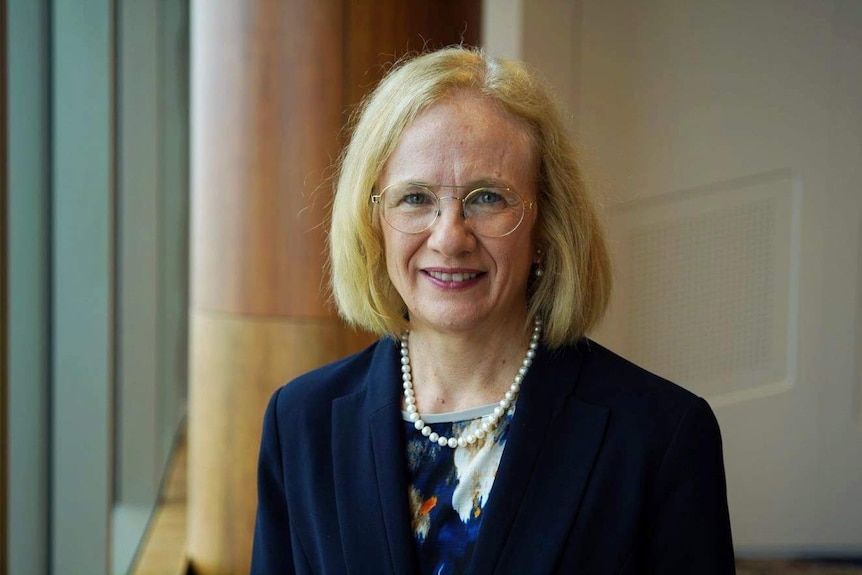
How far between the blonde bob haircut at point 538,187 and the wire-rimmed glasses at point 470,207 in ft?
0.22

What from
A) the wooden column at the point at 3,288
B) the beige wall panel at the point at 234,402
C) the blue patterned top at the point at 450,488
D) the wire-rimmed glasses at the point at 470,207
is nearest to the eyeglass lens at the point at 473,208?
the wire-rimmed glasses at the point at 470,207

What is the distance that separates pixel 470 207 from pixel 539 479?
419 mm

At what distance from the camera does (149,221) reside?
13.1 feet

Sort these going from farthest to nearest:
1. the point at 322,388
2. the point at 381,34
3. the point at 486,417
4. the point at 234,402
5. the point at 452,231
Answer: the point at 234,402 < the point at 381,34 < the point at 322,388 < the point at 486,417 < the point at 452,231

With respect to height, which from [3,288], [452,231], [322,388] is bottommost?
[322,388]

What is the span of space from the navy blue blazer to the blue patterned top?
30mm

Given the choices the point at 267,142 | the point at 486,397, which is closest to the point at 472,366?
the point at 486,397

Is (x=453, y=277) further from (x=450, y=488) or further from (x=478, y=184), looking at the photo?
(x=450, y=488)

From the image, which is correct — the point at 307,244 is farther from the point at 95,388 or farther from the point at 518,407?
the point at 518,407

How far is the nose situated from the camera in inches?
57.6

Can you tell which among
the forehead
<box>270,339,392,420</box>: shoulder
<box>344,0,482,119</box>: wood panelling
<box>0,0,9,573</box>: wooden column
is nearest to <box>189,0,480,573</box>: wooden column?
<box>344,0,482,119</box>: wood panelling

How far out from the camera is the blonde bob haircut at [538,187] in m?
1.52

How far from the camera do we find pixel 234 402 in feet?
9.88

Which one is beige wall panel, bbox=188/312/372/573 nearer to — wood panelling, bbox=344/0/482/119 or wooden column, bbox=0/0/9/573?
wood panelling, bbox=344/0/482/119
